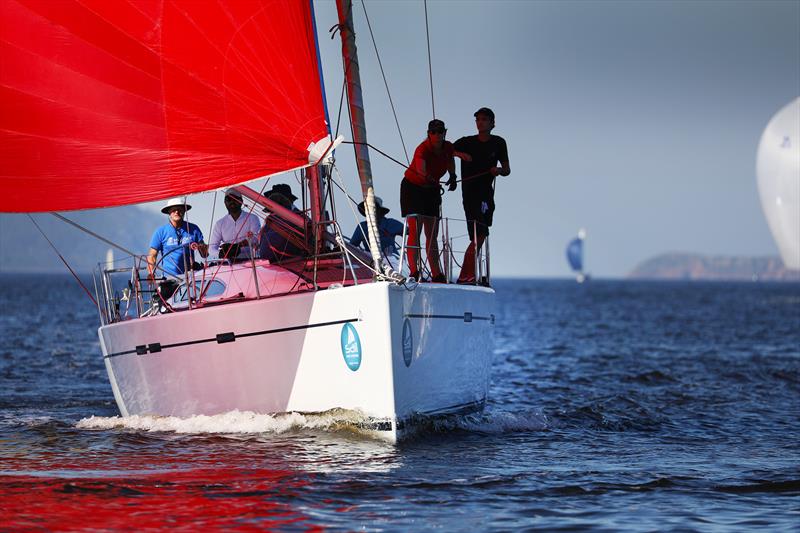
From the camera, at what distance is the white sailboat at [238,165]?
10.0m

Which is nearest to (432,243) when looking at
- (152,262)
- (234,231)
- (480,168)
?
(480,168)

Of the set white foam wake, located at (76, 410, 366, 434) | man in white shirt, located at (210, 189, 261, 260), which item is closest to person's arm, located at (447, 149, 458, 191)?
man in white shirt, located at (210, 189, 261, 260)

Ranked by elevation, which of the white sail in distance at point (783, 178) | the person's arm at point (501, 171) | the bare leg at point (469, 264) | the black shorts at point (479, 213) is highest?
the white sail in distance at point (783, 178)

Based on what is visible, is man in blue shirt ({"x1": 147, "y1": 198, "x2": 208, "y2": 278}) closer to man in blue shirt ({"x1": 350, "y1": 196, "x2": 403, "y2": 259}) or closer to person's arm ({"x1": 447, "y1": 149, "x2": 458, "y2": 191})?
man in blue shirt ({"x1": 350, "y1": 196, "x2": 403, "y2": 259})

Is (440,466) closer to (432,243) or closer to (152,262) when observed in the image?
(432,243)

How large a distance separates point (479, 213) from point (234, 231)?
251 centimetres

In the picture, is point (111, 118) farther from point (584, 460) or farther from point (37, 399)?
point (37, 399)

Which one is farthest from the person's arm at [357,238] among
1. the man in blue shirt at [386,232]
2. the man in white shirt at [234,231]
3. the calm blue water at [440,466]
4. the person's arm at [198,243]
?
the calm blue water at [440,466]

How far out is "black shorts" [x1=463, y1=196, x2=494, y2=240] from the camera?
40.4 ft

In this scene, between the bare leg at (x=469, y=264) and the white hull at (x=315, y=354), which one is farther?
the bare leg at (x=469, y=264)

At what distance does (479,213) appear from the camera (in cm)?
1239

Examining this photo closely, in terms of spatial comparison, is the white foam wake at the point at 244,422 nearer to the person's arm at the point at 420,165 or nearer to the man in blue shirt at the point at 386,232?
the man in blue shirt at the point at 386,232

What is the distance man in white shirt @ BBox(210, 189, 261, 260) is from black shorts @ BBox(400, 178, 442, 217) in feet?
4.93

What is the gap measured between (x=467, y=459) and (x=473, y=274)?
9.23 feet
